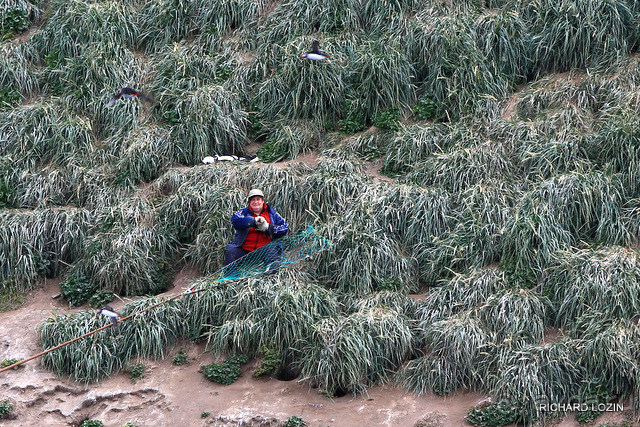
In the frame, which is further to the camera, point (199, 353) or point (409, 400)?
point (199, 353)

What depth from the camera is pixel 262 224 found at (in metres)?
9.12

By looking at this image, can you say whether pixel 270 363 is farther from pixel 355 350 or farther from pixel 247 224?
pixel 247 224

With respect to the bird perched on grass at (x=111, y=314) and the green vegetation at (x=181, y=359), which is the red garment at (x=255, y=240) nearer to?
the green vegetation at (x=181, y=359)

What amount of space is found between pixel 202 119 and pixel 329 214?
7.57 feet

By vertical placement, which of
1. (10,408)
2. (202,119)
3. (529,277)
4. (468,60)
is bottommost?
(10,408)

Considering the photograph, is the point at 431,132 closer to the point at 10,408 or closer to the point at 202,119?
the point at 202,119

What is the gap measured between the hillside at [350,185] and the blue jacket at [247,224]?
43 centimetres

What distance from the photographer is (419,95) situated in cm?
1118

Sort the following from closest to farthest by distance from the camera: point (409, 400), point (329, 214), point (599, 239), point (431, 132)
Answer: point (409, 400) → point (599, 239) → point (329, 214) → point (431, 132)

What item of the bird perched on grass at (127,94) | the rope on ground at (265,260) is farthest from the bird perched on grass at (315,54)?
the rope on ground at (265,260)

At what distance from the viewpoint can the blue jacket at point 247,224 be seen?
9.11 meters

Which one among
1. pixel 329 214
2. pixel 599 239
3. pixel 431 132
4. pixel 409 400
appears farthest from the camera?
pixel 431 132

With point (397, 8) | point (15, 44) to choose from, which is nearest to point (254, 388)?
point (397, 8)

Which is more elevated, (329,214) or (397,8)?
(397,8)
